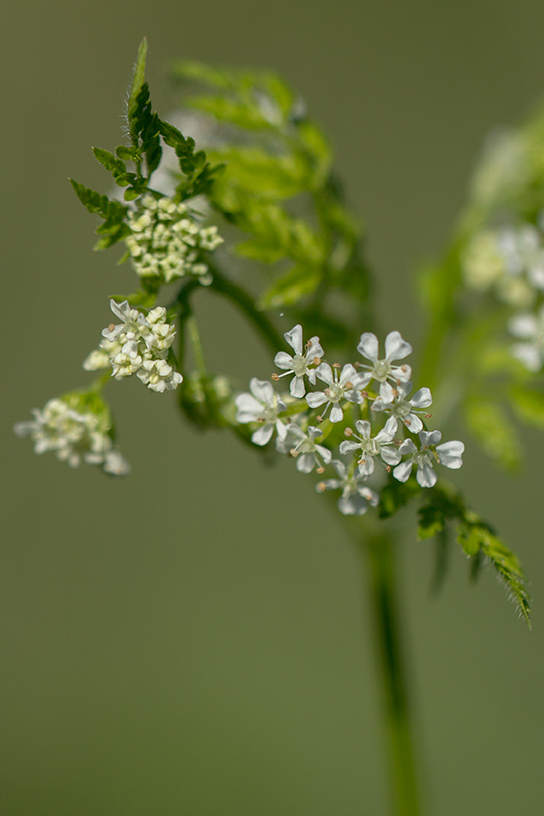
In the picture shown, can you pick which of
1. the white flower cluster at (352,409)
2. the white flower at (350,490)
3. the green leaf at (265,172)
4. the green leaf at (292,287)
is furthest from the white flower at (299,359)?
the green leaf at (265,172)

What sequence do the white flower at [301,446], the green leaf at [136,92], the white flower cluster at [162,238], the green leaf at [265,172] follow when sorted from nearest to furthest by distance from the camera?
the green leaf at [136,92] < the white flower at [301,446] < the white flower cluster at [162,238] < the green leaf at [265,172]

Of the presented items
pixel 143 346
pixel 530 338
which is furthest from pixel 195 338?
pixel 530 338

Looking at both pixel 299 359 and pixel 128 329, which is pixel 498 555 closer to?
pixel 299 359

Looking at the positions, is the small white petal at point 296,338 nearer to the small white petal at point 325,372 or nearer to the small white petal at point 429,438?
the small white petal at point 325,372

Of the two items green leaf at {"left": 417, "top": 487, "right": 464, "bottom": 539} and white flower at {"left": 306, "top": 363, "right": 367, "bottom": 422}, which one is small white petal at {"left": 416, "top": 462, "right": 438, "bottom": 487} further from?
white flower at {"left": 306, "top": 363, "right": 367, "bottom": 422}

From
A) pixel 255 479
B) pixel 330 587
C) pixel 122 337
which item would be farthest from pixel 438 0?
pixel 122 337

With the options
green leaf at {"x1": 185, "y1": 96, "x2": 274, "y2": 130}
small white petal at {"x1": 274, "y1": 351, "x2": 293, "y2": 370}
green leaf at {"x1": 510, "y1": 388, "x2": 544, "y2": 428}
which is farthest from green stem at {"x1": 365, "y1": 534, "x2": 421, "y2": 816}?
green leaf at {"x1": 185, "y1": 96, "x2": 274, "y2": 130}
